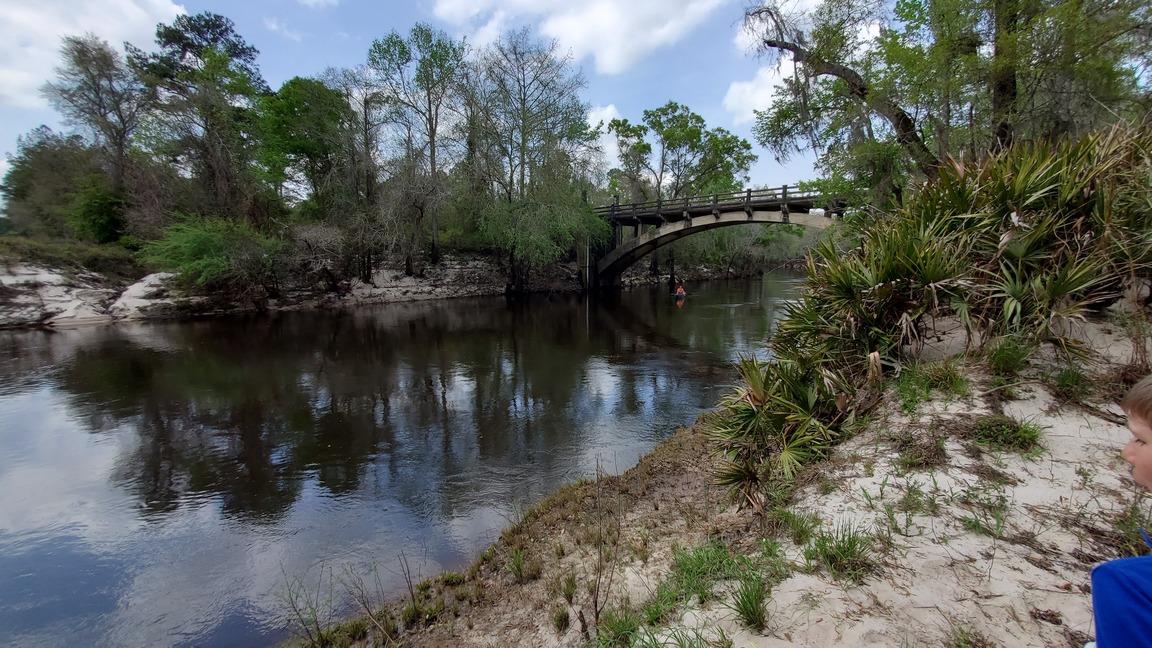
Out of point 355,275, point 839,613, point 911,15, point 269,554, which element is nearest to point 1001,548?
point 839,613

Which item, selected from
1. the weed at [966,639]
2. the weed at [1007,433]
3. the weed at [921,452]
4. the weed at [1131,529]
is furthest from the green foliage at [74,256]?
the weed at [1131,529]

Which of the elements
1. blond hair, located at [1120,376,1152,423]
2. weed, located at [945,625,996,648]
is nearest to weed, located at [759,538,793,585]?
weed, located at [945,625,996,648]

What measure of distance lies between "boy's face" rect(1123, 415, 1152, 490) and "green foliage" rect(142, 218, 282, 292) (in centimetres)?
2745

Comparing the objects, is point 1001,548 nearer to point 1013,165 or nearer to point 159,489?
point 1013,165

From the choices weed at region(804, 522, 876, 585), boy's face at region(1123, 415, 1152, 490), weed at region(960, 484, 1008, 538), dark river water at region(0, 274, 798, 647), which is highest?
boy's face at region(1123, 415, 1152, 490)

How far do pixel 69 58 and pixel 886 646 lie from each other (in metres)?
38.2

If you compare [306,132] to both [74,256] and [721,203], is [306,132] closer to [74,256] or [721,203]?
[74,256]

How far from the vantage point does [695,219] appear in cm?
3038

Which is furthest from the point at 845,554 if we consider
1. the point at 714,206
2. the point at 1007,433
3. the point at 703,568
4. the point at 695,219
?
the point at 695,219

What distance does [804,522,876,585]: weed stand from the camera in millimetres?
2982

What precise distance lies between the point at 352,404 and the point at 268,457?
8.95 feet

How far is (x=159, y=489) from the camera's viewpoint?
688 cm

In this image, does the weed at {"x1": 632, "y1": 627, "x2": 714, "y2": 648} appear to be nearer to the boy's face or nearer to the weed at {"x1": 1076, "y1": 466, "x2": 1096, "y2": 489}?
the boy's face

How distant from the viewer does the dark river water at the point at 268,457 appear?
493 cm
